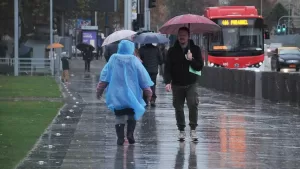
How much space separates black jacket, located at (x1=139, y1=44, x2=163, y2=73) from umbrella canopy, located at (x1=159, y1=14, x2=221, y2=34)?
468 cm

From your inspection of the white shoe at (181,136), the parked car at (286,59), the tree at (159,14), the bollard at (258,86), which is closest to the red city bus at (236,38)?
the parked car at (286,59)

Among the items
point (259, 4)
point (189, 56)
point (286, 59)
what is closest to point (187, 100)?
point (189, 56)

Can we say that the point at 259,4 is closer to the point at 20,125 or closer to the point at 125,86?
the point at 20,125

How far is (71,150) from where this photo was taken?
36.6 feet

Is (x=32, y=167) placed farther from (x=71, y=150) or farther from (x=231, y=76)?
(x=231, y=76)

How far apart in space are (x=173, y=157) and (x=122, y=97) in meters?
1.52

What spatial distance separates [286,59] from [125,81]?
3795 cm

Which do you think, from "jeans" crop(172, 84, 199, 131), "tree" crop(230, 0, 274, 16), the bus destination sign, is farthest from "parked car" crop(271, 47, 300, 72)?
"jeans" crop(172, 84, 199, 131)

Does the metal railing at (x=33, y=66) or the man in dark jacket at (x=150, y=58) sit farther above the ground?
the man in dark jacket at (x=150, y=58)

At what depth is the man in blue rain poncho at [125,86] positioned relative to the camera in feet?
38.7

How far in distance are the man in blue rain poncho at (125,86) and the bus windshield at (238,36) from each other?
86.4 feet

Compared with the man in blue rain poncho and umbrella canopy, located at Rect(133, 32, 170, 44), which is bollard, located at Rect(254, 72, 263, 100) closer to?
umbrella canopy, located at Rect(133, 32, 170, 44)

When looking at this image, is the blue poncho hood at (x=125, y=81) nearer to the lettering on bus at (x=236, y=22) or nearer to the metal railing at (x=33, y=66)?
the lettering on bus at (x=236, y=22)

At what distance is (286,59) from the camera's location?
48.7m
